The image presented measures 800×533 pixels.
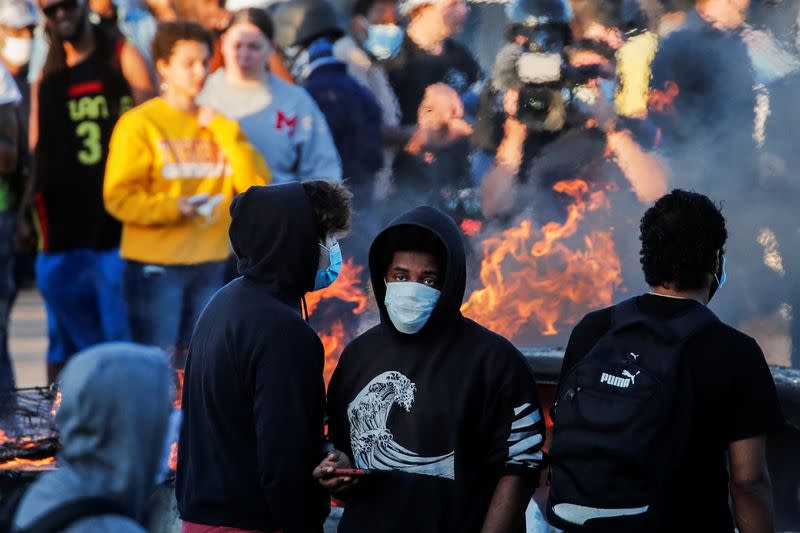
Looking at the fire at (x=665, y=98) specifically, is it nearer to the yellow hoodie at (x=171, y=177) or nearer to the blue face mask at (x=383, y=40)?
the blue face mask at (x=383, y=40)

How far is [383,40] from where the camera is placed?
825cm

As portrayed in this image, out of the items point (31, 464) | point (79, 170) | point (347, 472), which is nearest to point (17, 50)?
point (79, 170)

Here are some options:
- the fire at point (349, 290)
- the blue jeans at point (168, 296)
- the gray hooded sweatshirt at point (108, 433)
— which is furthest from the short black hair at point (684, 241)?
the blue jeans at point (168, 296)

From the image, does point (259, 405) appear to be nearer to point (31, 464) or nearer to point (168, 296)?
point (31, 464)

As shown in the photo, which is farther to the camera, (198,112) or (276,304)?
(198,112)

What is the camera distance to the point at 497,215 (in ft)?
26.7

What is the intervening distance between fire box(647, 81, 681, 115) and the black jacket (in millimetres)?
5178

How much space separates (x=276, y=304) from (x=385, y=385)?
35 cm

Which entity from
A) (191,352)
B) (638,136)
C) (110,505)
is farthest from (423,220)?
(638,136)

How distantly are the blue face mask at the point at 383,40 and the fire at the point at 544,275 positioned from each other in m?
1.45

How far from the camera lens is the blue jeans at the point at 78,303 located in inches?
322

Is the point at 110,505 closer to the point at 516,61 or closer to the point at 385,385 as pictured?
the point at 385,385

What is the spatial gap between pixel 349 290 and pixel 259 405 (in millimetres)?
5204

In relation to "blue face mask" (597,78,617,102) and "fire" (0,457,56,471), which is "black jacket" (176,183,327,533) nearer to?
"fire" (0,457,56,471)
